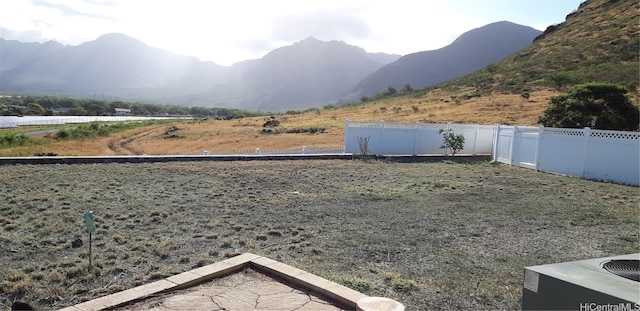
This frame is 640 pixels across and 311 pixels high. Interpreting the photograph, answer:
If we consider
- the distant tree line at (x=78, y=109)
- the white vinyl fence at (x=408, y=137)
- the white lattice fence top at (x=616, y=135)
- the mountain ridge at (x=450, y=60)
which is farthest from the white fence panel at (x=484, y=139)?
the mountain ridge at (x=450, y=60)

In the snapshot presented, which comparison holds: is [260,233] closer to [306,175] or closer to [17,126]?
[306,175]

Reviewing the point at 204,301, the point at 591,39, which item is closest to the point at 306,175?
the point at 204,301

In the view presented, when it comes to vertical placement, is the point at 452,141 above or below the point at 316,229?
above

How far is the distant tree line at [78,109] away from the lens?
7631 cm

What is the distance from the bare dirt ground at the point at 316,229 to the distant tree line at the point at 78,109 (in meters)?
56.7

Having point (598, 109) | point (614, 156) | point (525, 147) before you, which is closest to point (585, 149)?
point (614, 156)

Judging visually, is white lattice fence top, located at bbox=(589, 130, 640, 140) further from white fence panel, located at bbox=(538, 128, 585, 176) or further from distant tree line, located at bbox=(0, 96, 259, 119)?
distant tree line, located at bbox=(0, 96, 259, 119)

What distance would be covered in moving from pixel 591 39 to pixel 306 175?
134 ft

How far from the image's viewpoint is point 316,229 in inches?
252

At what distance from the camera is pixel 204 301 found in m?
3.76

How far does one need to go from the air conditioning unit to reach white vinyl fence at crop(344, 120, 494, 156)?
1421 centimetres

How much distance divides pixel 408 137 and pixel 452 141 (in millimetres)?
1705

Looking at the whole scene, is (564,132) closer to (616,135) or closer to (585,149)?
(585,149)

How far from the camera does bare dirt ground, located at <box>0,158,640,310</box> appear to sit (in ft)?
14.3
